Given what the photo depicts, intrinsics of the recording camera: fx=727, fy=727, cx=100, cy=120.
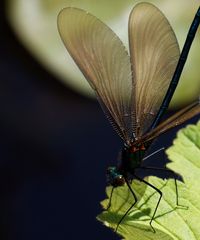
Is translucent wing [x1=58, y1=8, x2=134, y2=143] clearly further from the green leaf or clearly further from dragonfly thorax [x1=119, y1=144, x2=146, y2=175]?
the green leaf

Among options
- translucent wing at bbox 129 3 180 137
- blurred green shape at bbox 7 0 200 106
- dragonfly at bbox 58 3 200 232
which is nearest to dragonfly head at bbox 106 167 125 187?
dragonfly at bbox 58 3 200 232

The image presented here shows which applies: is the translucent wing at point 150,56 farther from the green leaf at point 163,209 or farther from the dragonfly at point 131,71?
the green leaf at point 163,209

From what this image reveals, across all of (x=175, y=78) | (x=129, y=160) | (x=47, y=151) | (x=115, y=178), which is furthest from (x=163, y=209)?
(x=47, y=151)

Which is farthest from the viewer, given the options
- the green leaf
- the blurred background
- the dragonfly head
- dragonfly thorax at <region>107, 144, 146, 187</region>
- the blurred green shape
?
the blurred background

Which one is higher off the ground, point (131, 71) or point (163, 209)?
point (131, 71)

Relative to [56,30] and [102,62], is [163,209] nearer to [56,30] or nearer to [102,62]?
[102,62]

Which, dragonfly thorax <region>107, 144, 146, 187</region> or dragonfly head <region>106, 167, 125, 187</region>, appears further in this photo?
dragonfly thorax <region>107, 144, 146, 187</region>
